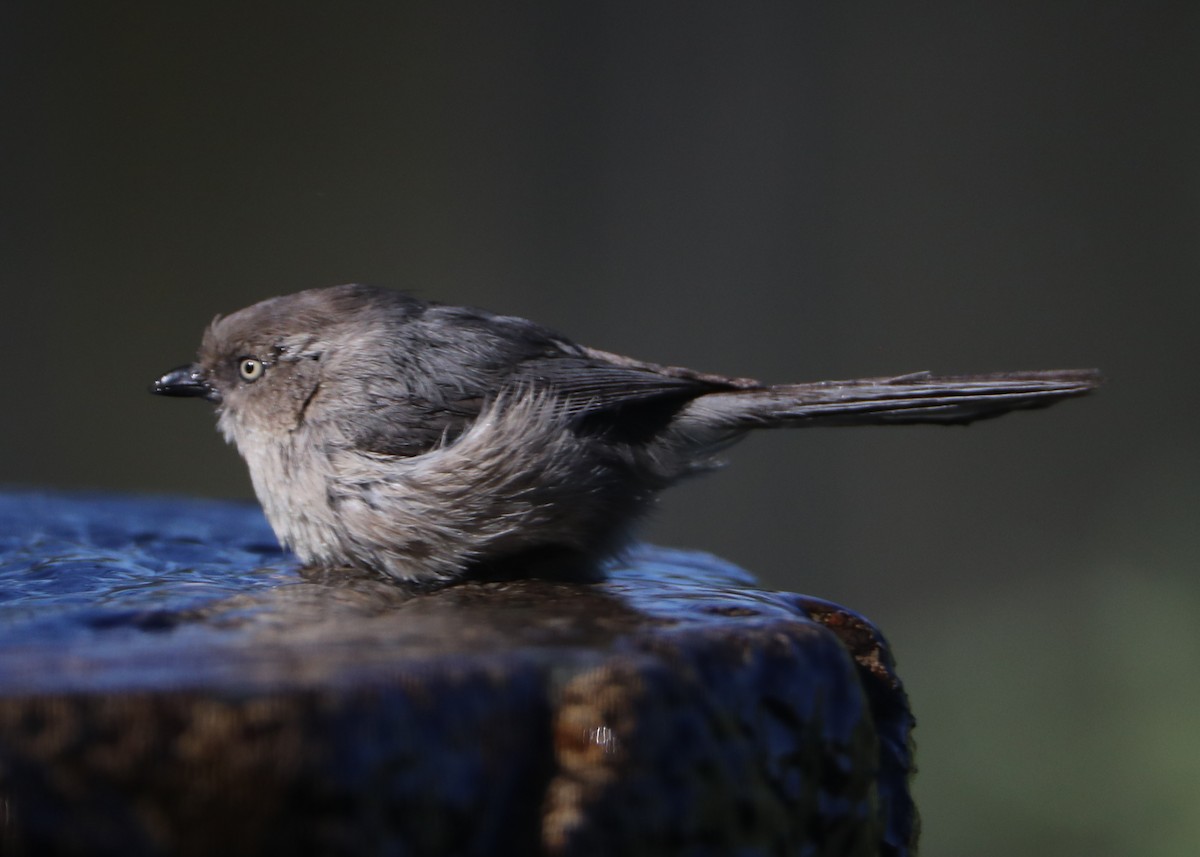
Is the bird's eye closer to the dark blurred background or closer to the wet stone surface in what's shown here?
the wet stone surface

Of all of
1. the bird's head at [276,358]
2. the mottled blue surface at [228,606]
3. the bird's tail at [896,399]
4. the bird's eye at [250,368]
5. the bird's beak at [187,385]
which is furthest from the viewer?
the bird's beak at [187,385]

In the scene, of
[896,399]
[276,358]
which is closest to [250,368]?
[276,358]

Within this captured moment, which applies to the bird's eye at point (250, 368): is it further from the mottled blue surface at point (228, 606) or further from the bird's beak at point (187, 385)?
the mottled blue surface at point (228, 606)

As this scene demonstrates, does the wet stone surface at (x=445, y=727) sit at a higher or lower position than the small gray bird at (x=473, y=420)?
lower

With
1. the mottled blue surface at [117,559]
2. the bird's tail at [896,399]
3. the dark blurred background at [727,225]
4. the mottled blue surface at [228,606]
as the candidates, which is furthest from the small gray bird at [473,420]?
the dark blurred background at [727,225]

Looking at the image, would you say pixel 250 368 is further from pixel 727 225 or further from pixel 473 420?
pixel 727 225

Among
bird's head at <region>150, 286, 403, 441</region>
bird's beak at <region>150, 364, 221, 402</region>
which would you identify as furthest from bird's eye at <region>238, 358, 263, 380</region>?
bird's beak at <region>150, 364, 221, 402</region>

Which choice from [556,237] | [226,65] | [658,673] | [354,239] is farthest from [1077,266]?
[658,673]
